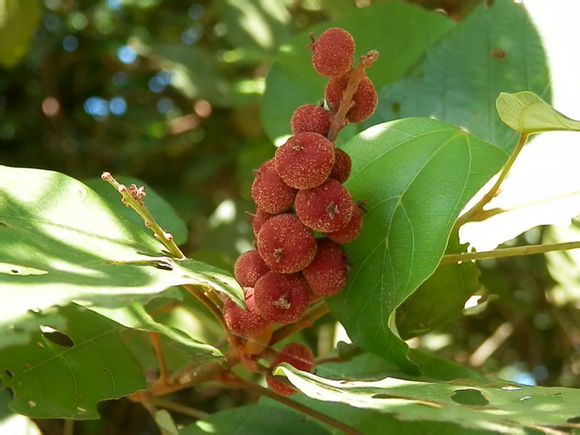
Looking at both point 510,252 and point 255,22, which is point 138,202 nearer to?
point 510,252

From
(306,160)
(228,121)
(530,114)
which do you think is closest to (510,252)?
(530,114)

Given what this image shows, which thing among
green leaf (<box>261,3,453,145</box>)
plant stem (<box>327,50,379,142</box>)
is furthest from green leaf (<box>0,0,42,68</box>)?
plant stem (<box>327,50,379,142</box>)

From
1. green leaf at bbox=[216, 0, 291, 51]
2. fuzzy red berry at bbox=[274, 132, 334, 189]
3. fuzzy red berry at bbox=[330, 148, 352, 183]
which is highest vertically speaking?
green leaf at bbox=[216, 0, 291, 51]

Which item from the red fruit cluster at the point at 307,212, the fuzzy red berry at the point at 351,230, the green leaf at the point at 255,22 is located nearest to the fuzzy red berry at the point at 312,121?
the red fruit cluster at the point at 307,212

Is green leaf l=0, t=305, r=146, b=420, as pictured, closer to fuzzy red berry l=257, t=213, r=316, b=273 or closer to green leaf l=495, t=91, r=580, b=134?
fuzzy red berry l=257, t=213, r=316, b=273

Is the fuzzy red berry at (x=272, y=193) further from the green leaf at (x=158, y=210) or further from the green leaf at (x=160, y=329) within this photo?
the green leaf at (x=158, y=210)

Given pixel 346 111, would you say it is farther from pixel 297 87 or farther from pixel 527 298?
pixel 527 298
